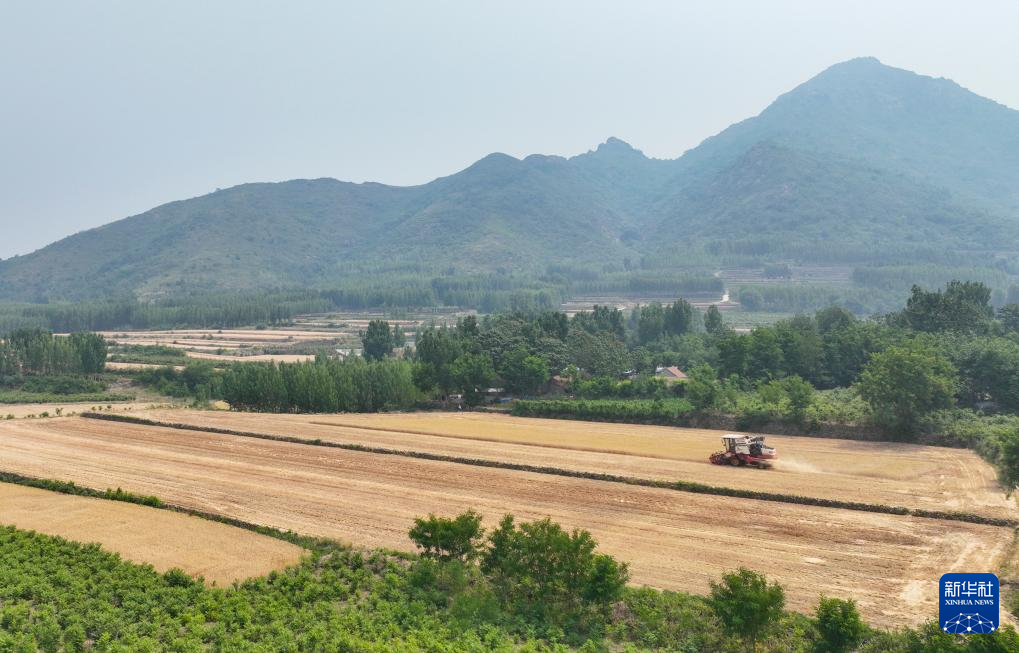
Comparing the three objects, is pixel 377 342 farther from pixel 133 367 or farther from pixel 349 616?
pixel 349 616

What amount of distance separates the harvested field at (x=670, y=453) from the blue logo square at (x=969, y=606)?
11.4m

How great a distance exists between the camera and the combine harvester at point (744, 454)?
42.1 meters

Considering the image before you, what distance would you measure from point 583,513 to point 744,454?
13.3 meters

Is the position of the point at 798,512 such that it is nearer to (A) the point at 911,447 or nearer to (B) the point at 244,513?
(A) the point at 911,447

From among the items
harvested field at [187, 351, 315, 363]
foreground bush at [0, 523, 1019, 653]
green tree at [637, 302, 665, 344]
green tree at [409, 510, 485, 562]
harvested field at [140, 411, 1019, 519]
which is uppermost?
green tree at [637, 302, 665, 344]

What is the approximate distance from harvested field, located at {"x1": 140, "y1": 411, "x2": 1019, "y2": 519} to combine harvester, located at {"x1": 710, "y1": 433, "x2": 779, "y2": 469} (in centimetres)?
69

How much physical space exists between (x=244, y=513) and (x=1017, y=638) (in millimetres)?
28388

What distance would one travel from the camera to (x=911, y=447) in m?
46.0

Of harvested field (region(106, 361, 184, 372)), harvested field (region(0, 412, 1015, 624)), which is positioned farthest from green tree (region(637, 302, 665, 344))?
harvested field (region(0, 412, 1015, 624))

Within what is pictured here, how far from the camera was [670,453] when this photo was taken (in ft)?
151

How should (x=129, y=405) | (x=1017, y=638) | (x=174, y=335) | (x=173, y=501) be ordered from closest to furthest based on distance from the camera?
(x=1017, y=638) → (x=173, y=501) → (x=129, y=405) → (x=174, y=335)

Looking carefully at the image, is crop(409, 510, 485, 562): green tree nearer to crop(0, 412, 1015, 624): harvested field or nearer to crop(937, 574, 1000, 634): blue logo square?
crop(0, 412, 1015, 624): harvested field

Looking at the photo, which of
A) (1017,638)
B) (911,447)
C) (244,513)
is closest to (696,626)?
(1017,638)

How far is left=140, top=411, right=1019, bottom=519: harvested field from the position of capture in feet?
116
